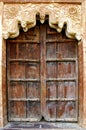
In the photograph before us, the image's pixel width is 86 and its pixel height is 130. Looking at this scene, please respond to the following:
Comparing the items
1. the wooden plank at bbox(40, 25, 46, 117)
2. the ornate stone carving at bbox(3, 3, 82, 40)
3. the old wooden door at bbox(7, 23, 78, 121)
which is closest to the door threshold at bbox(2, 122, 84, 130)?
Result: the old wooden door at bbox(7, 23, 78, 121)

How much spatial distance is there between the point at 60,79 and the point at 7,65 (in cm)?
71

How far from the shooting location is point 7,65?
390cm

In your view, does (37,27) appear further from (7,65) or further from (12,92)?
(12,92)

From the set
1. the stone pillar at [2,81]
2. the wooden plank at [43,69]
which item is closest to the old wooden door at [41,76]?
the wooden plank at [43,69]

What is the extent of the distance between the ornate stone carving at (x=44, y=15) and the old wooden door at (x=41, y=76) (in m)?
0.25

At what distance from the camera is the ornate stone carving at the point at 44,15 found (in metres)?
3.67

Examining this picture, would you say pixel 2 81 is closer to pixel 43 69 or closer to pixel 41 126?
pixel 43 69

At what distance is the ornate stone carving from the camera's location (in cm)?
367

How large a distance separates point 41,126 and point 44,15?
54.6 inches

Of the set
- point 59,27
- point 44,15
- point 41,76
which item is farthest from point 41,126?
point 44,15

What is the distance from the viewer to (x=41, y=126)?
3.76 metres

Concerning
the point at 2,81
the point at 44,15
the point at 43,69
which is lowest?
the point at 2,81

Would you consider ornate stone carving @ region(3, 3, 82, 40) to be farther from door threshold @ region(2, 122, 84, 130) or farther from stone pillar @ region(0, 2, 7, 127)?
door threshold @ region(2, 122, 84, 130)

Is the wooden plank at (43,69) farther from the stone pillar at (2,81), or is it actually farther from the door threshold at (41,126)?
the stone pillar at (2,81)
